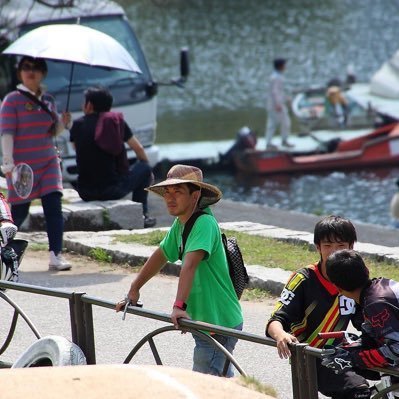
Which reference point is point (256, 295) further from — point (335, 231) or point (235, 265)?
point (335, 231)

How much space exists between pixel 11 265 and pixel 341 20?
142 feet

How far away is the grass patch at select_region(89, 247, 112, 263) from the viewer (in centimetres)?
926

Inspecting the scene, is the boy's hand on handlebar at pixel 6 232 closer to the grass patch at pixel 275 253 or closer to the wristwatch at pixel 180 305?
the wristwatch at pixel 180 305

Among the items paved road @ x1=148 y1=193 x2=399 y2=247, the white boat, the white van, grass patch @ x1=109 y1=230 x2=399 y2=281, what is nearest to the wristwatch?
grass patch @ x1=109 y1=230 x2=399 y2=281

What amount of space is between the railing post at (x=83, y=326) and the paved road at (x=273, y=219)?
653 centimetres

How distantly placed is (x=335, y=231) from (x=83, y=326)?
1308 millimetres

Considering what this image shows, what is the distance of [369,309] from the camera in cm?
418

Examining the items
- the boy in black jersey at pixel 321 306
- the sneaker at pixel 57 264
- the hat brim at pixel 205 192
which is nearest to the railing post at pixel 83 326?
the hat brim at pixel 205 192

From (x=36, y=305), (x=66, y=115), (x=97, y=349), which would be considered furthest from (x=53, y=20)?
(x=97, y=349)

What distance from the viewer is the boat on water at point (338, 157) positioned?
854 inches

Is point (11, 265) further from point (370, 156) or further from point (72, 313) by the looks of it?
point (370, 156)

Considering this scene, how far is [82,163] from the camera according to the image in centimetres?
1030

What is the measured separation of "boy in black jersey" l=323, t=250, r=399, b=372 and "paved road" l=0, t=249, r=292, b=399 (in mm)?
1704

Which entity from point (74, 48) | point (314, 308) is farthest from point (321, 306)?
point (74, 48)
